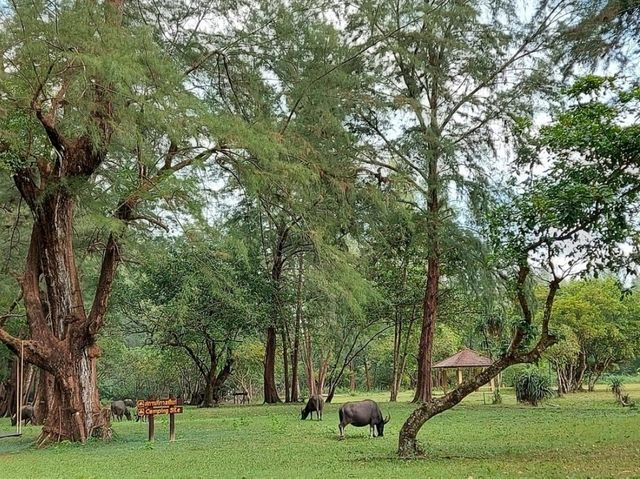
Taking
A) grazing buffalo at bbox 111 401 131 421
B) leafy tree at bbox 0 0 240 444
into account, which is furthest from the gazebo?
leafy tree at bbox 0 0 240 444

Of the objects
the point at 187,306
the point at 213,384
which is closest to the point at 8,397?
the point at 213,384

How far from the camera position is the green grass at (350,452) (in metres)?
6.60

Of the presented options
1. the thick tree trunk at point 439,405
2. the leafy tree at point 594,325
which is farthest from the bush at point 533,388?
the thick tree trunk at point 439,405

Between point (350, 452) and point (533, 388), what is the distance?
494 inches

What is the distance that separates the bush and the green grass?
6002 millimetres

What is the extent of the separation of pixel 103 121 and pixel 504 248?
553cm

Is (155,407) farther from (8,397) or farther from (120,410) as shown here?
(8,397)

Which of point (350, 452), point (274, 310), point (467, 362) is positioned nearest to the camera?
point (350, 452)

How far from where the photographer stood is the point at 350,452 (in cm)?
837

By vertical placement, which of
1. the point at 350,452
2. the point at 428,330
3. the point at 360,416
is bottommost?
the point at 350,452

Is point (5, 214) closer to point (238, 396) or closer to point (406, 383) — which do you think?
point (238, 396)

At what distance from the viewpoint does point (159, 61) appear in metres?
8.68

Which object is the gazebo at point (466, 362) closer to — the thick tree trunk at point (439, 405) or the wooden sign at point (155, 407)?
the wooden sign at point (155, 407)

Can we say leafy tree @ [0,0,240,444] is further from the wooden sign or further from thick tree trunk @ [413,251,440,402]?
thick tree trunk @ [413,251,440,402]
